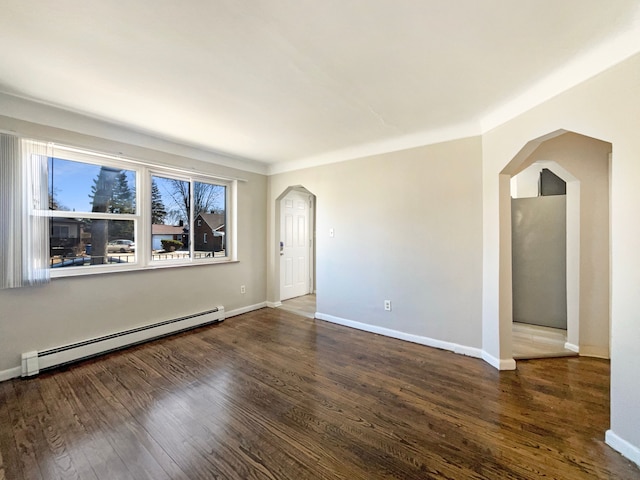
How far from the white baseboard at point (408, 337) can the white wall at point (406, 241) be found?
0.07ft

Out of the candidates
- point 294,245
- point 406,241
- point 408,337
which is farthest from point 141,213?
point 408,337

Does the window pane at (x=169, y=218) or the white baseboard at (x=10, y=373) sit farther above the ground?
the window pane at (x=169, y=218)

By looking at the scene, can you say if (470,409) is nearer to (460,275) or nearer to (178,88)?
(460,275)

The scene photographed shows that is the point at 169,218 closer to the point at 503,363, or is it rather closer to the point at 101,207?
the point at 101,207

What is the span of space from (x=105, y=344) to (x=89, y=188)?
1693mm

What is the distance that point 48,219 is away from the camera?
8.09 feet

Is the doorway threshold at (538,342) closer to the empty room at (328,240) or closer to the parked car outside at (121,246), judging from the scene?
the empty room at (328,240)

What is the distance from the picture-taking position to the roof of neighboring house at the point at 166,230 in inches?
132

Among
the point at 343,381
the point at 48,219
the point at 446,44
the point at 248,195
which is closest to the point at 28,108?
the point at 48,219

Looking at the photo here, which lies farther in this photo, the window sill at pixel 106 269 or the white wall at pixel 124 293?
the window sill at pixel 106 269

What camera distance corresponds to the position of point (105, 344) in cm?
278

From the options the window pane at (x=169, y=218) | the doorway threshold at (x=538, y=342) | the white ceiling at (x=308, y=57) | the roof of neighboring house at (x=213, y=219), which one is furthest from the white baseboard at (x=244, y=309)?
the doorway threshold at (x=538, y=342)

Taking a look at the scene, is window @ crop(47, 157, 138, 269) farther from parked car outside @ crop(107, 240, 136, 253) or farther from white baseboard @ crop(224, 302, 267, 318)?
white baseboard @ crop(224, 302, 267, 318)

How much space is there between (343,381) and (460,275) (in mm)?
1670
